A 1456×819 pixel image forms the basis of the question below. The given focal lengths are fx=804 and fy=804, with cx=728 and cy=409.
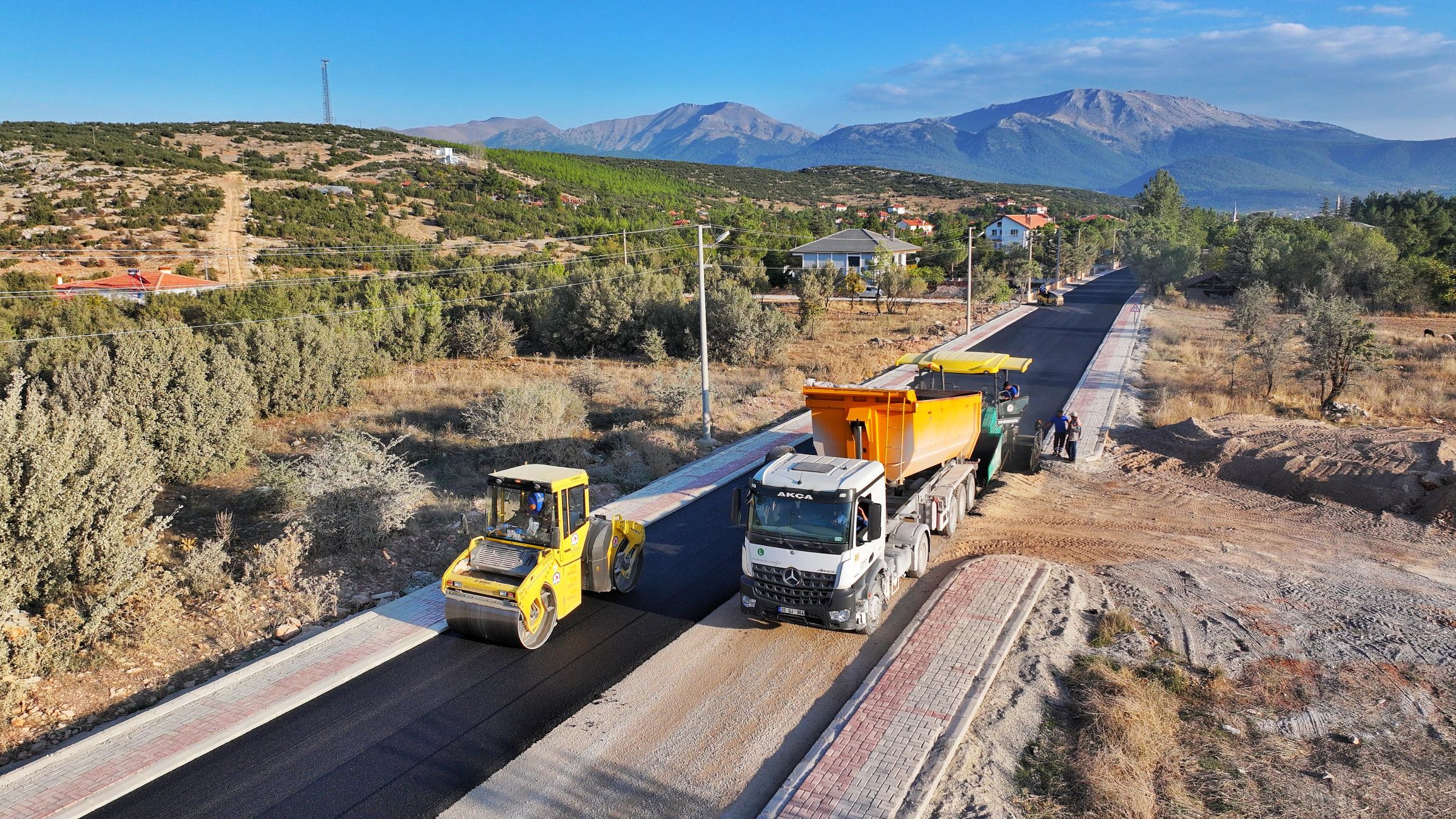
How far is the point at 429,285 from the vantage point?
41219 millimetres

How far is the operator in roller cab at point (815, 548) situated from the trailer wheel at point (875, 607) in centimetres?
2

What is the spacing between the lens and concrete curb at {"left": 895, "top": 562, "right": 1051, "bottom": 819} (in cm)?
706

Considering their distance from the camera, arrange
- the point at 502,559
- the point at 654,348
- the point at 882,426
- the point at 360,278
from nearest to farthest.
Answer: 1. the point at 502,559
2. the point at 882,426
3. the point at 654,348
4. the point at 360,278

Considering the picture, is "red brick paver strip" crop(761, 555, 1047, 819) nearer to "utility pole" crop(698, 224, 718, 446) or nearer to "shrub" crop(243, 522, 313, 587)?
"shrub" crop(243, 522, 313, 587)

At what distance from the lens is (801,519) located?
9961 mm

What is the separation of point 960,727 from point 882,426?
5.37m

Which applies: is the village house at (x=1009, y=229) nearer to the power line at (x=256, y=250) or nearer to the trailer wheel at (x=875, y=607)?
the power line at (x=256, y=250)

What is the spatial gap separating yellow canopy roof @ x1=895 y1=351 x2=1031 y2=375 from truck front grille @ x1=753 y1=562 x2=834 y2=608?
8084 mm

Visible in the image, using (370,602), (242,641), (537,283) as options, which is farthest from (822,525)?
(537,283)

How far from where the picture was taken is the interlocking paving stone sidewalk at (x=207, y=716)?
738cm

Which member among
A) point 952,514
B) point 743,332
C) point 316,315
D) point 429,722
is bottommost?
point 429,722

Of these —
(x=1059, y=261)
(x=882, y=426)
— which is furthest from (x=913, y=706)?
(x=1059, y=261)

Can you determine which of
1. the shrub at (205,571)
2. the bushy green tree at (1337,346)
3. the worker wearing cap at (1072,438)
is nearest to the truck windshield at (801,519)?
the shrub at (205,571)

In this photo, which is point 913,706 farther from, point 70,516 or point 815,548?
point 70,516
